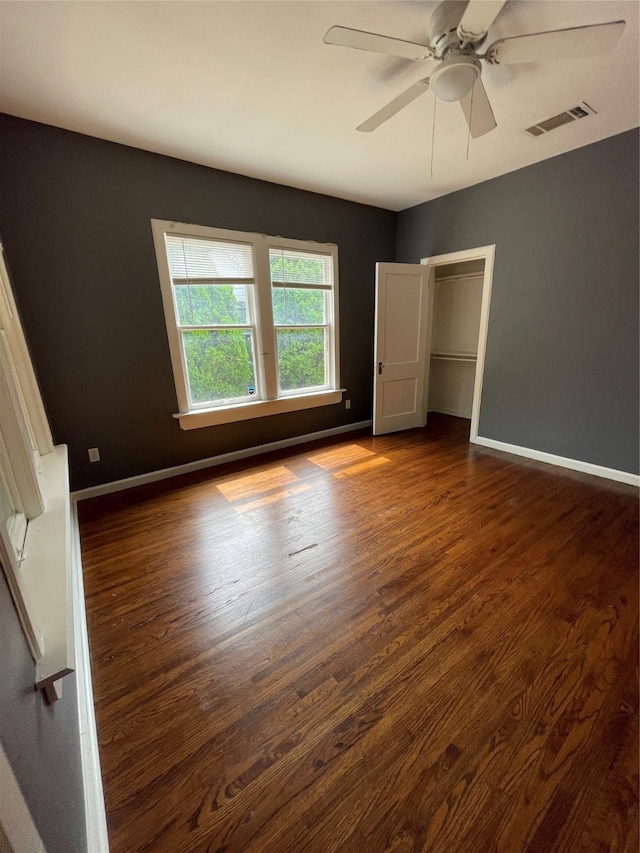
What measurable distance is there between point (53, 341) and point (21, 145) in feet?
4.12

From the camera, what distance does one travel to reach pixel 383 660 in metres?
1.40

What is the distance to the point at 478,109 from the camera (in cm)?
184

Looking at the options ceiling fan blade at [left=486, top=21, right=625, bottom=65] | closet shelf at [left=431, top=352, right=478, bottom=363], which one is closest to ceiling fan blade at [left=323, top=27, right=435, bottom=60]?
ceiling fan blade at [left=486, top=21, right=625, bottom=65]

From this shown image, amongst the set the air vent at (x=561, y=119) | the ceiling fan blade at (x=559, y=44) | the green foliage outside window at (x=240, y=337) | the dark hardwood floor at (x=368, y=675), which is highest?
the air vent at (x=561, y=119)

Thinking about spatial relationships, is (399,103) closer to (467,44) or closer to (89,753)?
(467,44)

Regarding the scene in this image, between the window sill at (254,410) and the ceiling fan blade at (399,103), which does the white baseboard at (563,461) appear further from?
the ceiling fan blade at (399,103)

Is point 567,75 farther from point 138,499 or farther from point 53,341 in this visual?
point 138,499

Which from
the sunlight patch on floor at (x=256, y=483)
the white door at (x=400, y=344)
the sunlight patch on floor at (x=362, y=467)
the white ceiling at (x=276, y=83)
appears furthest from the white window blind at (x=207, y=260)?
the sunlight patch on floor at (x=362, y=467)

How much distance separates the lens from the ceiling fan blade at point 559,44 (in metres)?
1.29

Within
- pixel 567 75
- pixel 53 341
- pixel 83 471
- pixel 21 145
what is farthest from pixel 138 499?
pixel 567 75

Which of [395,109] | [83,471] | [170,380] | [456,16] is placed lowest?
[83,471]

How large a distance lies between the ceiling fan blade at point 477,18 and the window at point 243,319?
2145 millimetres

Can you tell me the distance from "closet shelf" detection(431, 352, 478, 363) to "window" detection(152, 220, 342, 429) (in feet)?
6.60

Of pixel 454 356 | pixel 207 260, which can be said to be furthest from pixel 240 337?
pixel 454 356
